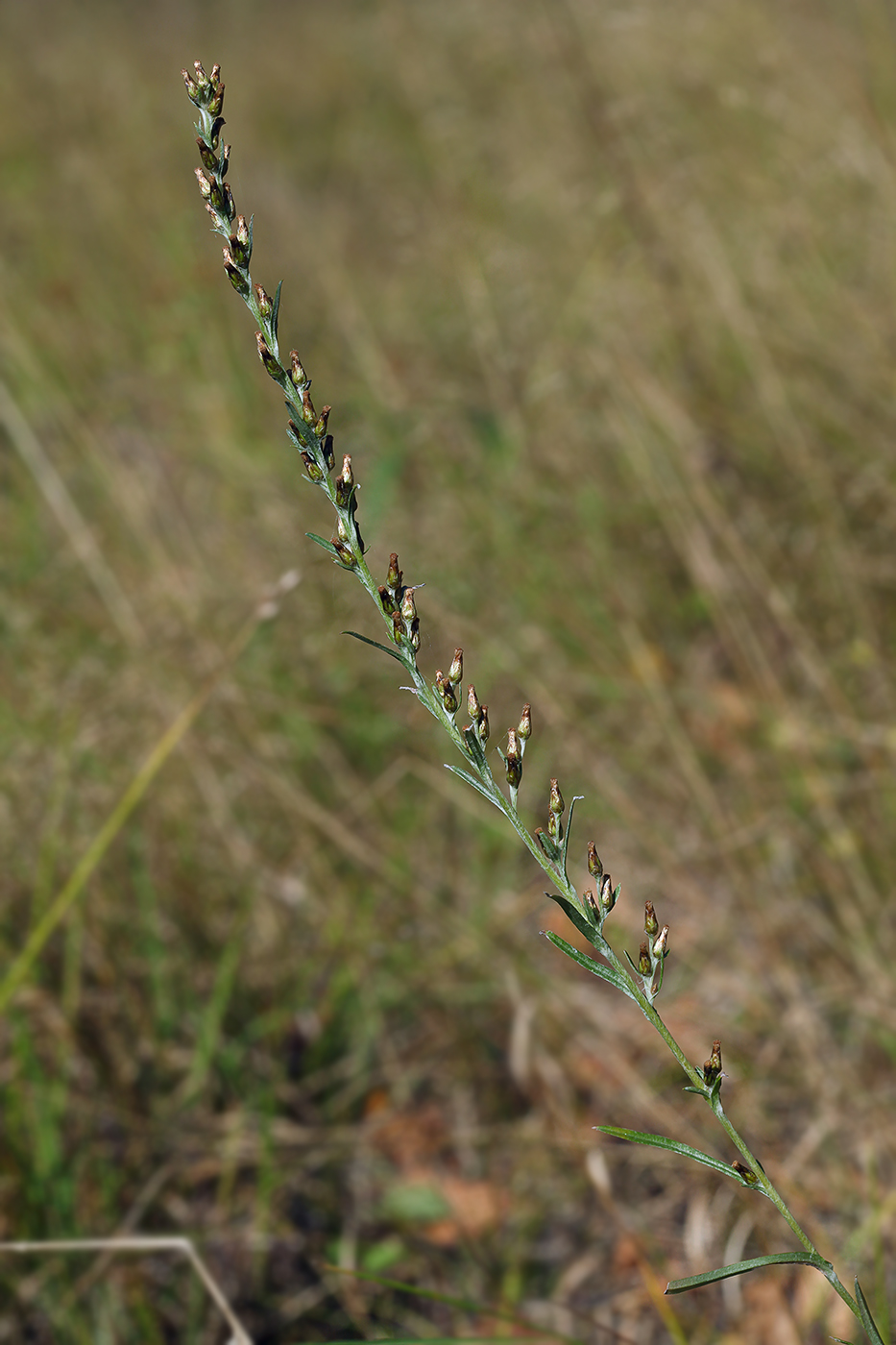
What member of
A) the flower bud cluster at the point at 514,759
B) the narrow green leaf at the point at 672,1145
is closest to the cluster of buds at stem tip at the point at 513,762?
the flower bud cluster at the point at 514,759

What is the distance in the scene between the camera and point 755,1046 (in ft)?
6.33

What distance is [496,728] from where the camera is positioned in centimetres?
240

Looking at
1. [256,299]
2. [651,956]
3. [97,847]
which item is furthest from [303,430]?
[97,847]

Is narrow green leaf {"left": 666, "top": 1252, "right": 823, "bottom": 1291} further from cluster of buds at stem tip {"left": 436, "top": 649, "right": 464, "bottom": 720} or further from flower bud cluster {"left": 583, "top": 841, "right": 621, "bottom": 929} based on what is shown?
cluster of buds at stem tip {"left": 436, "top": 649, "right": 464, "bottom": 720}

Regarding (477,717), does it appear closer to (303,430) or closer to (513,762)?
(513,762)

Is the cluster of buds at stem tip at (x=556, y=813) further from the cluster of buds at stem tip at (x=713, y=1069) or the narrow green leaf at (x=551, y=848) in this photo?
the cluster of buds at stem tip at (x=713, y=1069)

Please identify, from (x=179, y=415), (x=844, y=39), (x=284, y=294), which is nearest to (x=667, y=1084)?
(x=179, y=415)

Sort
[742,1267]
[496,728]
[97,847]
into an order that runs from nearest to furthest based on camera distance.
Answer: [742,1267] < [97,847] < [496,728]

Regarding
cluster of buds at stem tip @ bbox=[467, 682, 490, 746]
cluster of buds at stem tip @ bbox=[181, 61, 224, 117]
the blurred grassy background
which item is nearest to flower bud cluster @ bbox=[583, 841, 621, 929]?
cluster of buds at stem tip @ bbox=[467, 682, 490, 746]

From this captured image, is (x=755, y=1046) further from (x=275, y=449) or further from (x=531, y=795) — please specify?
(x=275, y=449)

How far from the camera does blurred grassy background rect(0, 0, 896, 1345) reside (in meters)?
1.73

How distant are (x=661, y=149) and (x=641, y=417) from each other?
1.72 metres

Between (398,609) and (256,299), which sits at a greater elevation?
(256,299)

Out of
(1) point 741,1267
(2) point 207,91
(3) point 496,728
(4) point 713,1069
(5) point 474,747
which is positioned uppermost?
(3) point 496,728
